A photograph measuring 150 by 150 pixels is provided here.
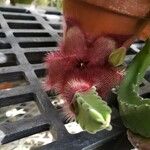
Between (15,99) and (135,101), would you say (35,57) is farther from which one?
(135,101)

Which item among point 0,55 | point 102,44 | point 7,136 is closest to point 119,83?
point 102,44

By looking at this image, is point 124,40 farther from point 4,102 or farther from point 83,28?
point 4,102

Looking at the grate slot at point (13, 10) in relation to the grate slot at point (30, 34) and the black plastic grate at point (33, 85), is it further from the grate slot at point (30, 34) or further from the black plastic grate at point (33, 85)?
the grate slot at point (30, 34)

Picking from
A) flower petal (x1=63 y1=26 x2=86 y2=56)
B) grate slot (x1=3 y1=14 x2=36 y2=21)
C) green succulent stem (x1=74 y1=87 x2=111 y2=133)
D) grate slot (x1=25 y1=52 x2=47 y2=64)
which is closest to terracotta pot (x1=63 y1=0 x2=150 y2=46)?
flower petal (x1=63 y1=26 x2=86 y2=56)

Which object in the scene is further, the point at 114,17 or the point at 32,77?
the point at 32,77

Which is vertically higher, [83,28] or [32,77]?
[83,28]

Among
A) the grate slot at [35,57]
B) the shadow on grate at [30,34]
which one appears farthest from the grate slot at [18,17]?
the grate slot at [35,57]
